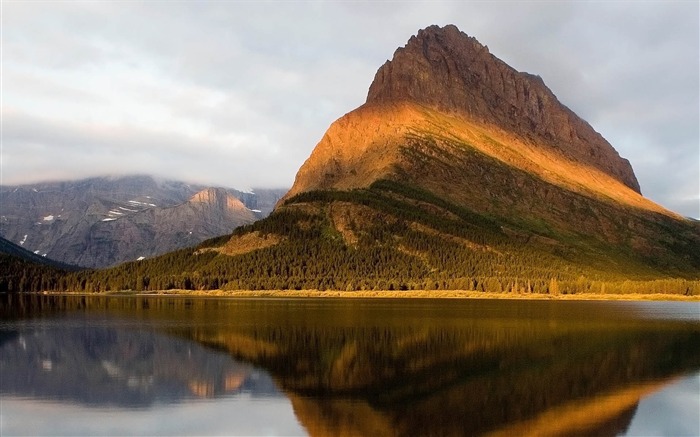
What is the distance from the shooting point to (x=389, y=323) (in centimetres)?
11381

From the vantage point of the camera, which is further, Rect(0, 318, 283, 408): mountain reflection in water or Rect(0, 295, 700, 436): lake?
Rect(0, 318, 283, 408): mountain reflection in water

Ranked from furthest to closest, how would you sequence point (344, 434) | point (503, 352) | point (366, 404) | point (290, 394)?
→ 1. point (503, 352)
2. point (290, 394)
3. point (366, 404)
4. point (344, 434)

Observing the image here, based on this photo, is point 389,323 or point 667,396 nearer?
point 667,396

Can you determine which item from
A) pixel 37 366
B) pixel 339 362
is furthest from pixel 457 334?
pixel 37 366

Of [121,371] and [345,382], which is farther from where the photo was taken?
[121,371]

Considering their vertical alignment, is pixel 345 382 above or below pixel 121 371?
below

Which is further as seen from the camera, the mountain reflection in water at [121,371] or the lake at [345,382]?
the mountain reflection in water at [121,371]

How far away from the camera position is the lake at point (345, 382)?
4266 centimetres

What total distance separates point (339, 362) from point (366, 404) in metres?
18.8

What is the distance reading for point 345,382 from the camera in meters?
55.5

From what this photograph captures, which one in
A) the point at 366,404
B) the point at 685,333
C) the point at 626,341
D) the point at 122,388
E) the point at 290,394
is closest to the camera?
the point at 366,404

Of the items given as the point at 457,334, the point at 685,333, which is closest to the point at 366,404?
the point at 457,334

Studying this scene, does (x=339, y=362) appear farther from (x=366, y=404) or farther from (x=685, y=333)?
(x=685, y=333)

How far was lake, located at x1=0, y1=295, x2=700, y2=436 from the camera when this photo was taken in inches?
1679
